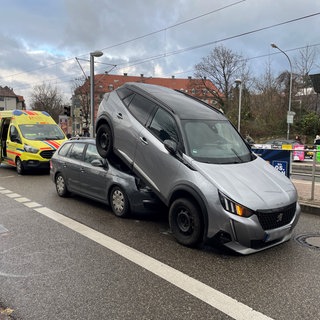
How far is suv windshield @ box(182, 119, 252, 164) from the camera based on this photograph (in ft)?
16.5

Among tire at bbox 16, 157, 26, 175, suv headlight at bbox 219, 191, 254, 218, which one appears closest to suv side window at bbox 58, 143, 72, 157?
tire at bbox 16, 157, 26, 175

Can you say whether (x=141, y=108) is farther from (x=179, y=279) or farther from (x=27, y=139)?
(x=27, y=139)

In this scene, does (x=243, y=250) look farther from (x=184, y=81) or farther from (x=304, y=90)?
(x=184, y=81)

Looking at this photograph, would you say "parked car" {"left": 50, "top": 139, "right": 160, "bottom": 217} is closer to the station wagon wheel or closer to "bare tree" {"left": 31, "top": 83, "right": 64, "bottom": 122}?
the station wagon wheel

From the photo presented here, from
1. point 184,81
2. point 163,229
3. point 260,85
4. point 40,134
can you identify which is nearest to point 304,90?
point 260,85

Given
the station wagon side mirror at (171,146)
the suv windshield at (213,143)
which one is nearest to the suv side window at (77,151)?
the station wagon side mirror at (171,146)

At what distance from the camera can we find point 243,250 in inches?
167

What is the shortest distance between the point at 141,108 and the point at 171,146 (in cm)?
119

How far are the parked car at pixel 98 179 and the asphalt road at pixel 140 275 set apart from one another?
1.32 feet

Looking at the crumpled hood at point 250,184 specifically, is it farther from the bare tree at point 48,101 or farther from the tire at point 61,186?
the bare tree at point 48,101

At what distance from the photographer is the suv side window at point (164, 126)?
5.27m

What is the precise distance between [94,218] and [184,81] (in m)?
91.8

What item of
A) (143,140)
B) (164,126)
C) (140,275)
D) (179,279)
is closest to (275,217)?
(179,279)

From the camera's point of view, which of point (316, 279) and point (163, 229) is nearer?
point (316, 279)
